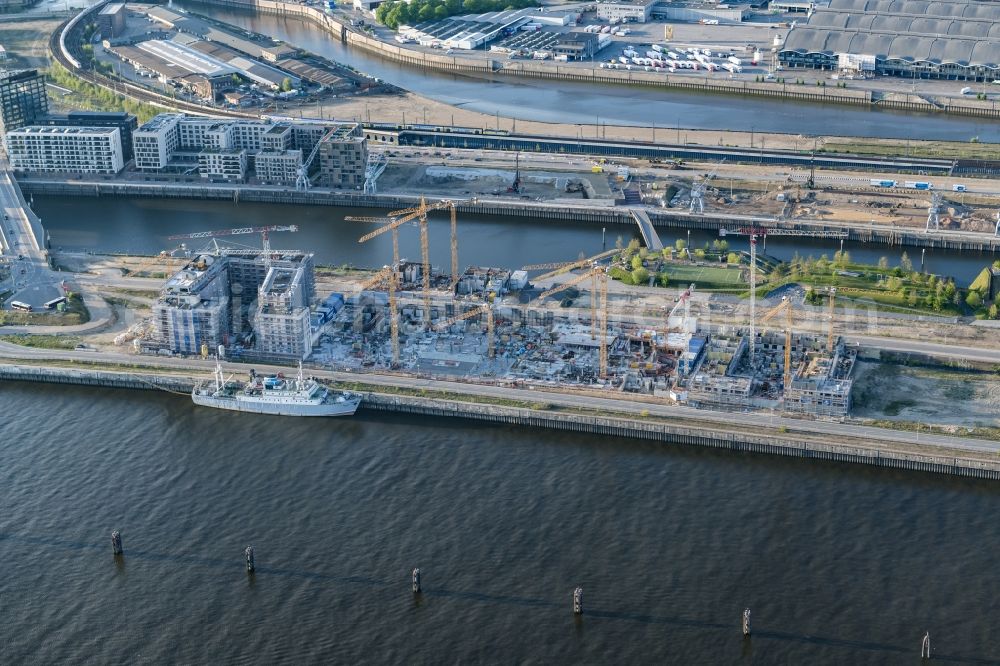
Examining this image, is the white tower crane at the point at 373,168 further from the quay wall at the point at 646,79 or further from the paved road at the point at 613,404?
the quay wall at the point at 646,79

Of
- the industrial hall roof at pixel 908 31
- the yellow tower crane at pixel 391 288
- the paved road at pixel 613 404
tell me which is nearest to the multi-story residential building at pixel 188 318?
the paved road at pixel 613 404

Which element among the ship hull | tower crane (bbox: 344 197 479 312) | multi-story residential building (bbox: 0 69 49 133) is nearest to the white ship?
the ship hull

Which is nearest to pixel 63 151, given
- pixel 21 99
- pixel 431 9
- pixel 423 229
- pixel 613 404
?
pixel 21 99

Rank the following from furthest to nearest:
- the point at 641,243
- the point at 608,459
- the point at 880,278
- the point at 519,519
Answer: the point at 641,243 → the point at 880,278 → the point at 608,459 → the point at 519,519

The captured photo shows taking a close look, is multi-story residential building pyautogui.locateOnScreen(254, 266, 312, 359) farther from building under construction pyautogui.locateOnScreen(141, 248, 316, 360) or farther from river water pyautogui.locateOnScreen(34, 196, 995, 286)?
river water pyautogui.locateOnScreen(34, 196, 995, 286)

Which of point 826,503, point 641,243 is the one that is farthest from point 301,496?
point 641,243

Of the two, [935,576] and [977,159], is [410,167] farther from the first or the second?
[935,576]
